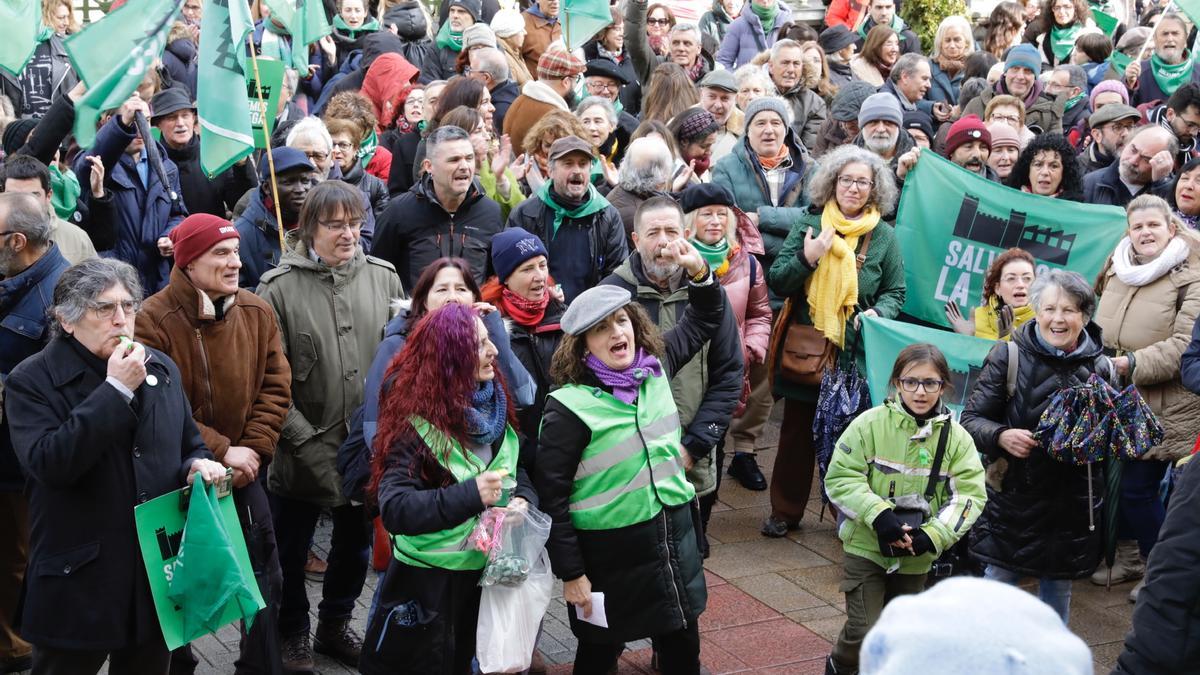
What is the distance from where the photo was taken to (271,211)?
734cm

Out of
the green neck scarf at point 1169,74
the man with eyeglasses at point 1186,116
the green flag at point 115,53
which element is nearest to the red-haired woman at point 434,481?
the green flag at point 115,53

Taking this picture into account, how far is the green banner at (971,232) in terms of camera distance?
8219 millimetres

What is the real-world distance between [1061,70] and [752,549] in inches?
233

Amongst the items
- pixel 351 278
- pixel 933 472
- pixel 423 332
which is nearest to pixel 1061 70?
pixel 933 472

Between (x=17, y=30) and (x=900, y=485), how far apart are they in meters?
6.44

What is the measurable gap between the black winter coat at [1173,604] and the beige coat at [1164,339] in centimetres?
367

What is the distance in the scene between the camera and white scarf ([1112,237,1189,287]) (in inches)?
279

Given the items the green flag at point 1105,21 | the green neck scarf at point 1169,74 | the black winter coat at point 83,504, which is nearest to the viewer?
the black winter coat at point 83,504

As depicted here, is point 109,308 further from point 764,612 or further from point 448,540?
point 764,612

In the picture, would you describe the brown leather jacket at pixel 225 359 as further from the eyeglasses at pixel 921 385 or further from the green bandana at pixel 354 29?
the green bandana at pixel 354 29

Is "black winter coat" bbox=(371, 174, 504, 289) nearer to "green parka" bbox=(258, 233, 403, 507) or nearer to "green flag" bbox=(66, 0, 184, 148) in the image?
"green parka" bbox=(258, 233, 403, 507)

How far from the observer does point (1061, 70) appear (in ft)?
37.7

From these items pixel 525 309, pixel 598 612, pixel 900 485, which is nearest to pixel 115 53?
pixel 525 309

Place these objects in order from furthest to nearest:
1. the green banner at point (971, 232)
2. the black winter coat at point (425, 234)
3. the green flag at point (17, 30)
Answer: the green flag at point (17, 30)
the green banner at point (971, 232)
the black winter coat at point (425, 234)
